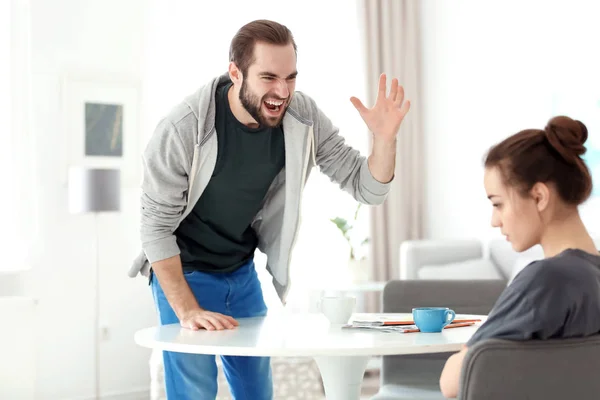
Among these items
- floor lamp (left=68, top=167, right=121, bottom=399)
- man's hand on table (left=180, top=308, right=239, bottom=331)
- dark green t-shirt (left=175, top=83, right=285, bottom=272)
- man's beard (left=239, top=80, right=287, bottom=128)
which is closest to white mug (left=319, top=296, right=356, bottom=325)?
man's hand on table (left=180, top=308, right=239, bottom=331)

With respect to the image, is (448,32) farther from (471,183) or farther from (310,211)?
(310,211)

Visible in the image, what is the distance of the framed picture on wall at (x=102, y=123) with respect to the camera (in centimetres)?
495

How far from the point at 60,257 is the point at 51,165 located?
502 millimetres

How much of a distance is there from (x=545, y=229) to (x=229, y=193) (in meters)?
1.06

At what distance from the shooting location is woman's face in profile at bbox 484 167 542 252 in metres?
1.50

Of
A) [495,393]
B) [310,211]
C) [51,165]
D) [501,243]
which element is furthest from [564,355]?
[310,211]

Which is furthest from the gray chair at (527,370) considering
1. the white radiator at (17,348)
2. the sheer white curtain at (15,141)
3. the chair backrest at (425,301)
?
the sheer white curtain at (15,141)

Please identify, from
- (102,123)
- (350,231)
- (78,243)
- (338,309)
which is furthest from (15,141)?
(338,309)

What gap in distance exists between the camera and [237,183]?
93.4 inches

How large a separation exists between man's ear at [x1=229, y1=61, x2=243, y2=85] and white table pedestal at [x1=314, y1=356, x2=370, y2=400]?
743mm

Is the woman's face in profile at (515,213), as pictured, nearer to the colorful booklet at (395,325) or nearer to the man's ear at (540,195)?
the man's ear at (540,195)

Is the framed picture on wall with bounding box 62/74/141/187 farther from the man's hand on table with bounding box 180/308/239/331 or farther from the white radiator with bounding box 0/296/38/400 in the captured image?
the man's hand on table with bounding box 180/308/239/331

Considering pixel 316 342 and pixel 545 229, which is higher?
pixel 545 229

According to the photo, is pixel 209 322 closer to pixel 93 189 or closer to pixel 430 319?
pixel 430 319
